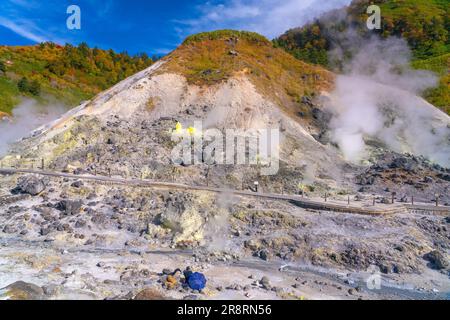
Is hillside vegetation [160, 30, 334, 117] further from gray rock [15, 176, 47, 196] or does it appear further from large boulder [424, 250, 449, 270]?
large boulder [424, 250, 449, 270]

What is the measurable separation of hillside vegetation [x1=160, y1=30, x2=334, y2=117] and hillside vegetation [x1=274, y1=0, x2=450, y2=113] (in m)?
34.3

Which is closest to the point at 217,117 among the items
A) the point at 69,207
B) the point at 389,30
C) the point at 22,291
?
the point at 69,207

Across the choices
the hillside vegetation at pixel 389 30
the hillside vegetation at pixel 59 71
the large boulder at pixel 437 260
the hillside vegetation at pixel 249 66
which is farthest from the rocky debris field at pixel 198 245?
the hillside vegetation at pixel 389 30

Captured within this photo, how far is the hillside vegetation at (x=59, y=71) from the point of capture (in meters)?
60.3

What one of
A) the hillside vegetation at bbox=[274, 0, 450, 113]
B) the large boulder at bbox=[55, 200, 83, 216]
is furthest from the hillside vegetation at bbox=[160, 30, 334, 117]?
the hillside vegetation at bbox=[274, 0, 450, 113]

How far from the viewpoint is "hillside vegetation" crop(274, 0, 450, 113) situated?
8494 centimetres

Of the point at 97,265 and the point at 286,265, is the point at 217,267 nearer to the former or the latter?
the point at 286,265

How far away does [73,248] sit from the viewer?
20062 millimetres

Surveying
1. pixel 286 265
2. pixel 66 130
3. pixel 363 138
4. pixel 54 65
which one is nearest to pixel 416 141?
pixel 363 138

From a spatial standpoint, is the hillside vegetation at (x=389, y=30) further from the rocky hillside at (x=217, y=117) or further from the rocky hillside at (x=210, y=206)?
the rocky hillside at (x=210, y=206)
